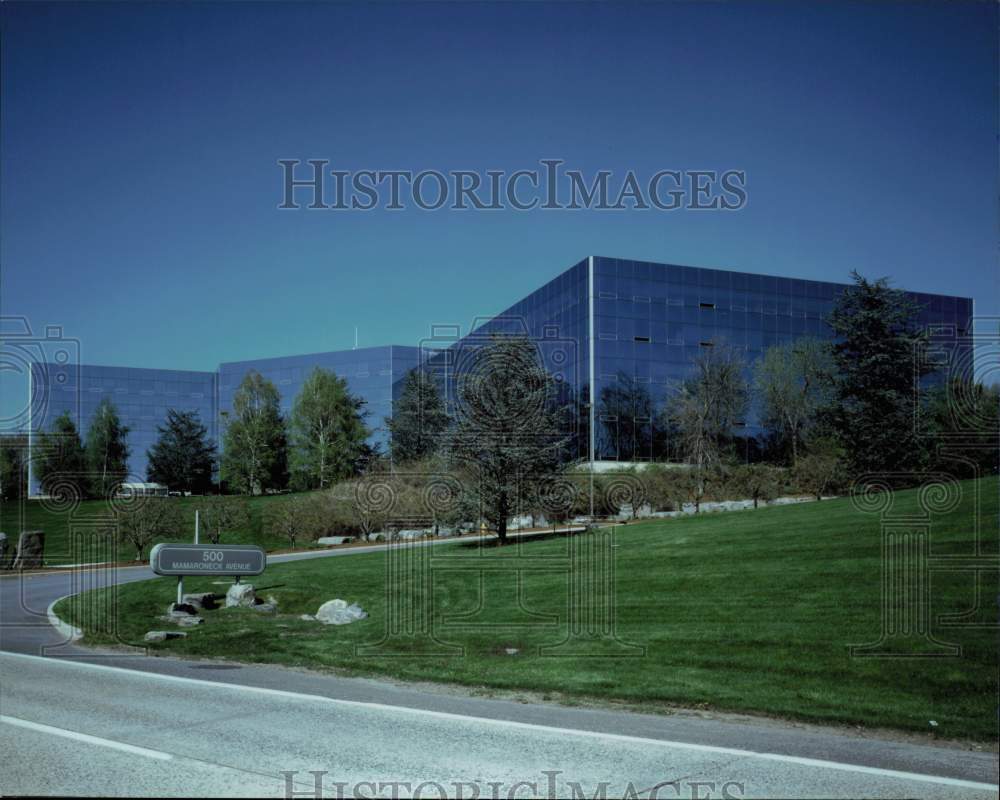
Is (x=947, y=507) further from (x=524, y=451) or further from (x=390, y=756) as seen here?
(x=390, y=756)

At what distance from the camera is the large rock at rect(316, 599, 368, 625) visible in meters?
17.2

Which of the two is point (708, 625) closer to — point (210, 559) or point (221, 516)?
point (210, 559)

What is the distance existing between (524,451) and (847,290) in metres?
13.1

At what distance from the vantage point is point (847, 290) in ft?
98.7

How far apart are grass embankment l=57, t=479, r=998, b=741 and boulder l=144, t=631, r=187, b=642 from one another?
1.02 feet

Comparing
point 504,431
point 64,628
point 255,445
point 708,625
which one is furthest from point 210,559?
point 255,445

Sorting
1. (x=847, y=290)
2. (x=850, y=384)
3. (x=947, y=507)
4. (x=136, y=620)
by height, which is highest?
(x=847, y=290)

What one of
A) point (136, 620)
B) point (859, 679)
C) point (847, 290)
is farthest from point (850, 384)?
point (136, 620)

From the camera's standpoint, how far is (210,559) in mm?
19938

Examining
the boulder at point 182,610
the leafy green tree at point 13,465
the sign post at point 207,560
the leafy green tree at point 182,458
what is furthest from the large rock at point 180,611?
the leafy green tree at point 182,458

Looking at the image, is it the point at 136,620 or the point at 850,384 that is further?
the point at 850,384

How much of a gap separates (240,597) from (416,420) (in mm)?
20901

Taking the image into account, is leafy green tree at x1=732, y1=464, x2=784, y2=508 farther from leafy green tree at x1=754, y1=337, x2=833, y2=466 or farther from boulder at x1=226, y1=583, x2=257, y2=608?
boulder at x1=226, y1=583, x2=257, y2=608

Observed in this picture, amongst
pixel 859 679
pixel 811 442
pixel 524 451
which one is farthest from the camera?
pixel 811 442
